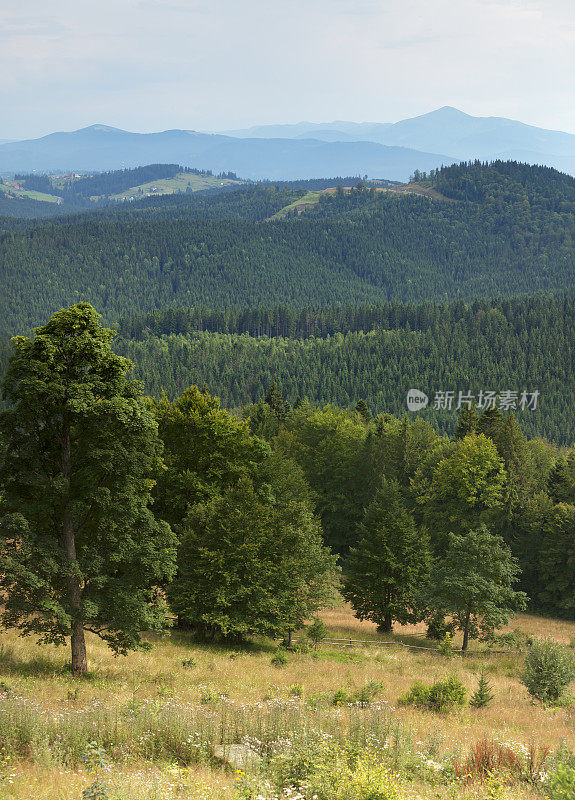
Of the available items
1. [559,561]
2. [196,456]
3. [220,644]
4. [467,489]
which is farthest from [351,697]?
[559,561]

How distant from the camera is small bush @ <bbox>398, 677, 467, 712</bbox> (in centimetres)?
2406

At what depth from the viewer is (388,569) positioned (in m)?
48.0

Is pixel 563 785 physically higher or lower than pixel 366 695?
higher

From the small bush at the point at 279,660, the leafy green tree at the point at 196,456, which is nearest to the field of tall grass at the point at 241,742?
the small bush at the point at 279,660

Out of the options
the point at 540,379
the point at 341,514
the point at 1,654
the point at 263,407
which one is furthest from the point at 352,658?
the point at 540,379

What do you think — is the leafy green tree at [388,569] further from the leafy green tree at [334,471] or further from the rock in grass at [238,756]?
the rock in grass at [238,756]

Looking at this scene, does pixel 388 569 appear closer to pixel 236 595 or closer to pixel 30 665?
pixel 236 595

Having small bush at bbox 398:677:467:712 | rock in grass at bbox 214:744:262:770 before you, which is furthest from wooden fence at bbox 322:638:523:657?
rock in grass at bbox 214:744:262:770

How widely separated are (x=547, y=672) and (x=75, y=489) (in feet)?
64.6

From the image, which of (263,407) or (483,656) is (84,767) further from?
(263,407)

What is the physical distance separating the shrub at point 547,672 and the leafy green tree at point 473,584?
13.1 metres

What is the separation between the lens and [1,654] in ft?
81.4

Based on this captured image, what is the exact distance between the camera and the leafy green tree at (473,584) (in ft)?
137

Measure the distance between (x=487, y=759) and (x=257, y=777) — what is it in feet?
19.9
